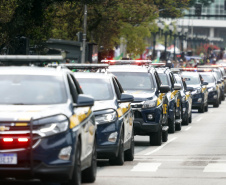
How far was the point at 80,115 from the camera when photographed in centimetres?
1147

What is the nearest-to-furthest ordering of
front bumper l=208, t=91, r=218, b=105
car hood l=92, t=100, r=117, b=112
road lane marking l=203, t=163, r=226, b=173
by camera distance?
road lane marking l=203, t=163, r=226, b=173, car hood l=92, t=100, r=117, b=112, front bumper l=208, t=91, r=218, b=105

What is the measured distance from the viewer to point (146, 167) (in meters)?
15.9

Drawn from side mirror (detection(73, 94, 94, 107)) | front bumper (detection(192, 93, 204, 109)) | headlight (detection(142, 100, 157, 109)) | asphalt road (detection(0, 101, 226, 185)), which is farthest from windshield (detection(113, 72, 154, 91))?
front bumper (detection(192, 93, 204, 109))

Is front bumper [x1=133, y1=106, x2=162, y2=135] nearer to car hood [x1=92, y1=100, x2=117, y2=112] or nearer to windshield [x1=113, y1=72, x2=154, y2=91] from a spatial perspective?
windshield [x1=113, y1=72, x2=154, y2=91]

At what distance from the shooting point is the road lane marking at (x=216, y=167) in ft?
49.9

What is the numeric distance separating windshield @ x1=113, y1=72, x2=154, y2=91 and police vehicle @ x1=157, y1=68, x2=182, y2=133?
3.70 metres

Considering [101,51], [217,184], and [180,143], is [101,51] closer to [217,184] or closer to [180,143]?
[180,143]

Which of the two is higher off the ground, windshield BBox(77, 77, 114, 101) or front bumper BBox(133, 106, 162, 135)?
windshield BBox(77, 77, 114, 101)

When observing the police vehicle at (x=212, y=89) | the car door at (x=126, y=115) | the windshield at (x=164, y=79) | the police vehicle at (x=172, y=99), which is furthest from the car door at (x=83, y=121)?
the police vehicle at (x=212, y=89)

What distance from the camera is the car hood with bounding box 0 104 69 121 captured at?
10.4m

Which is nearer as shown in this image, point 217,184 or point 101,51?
point 217,184

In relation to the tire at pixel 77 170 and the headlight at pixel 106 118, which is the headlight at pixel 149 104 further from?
the tire at pixel 77 170

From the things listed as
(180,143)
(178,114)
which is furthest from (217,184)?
(178,114)

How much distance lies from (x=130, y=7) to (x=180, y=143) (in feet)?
97.7
